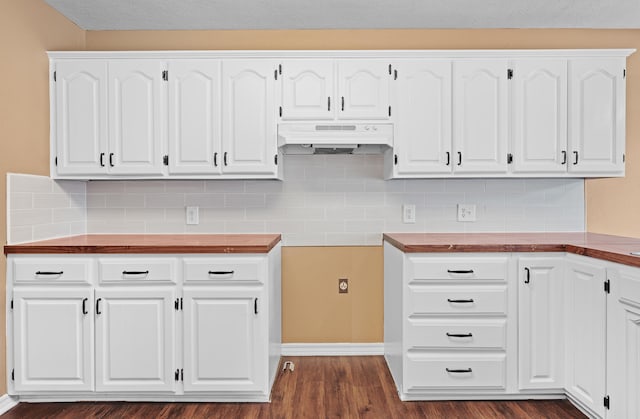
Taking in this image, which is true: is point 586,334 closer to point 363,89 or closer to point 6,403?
point 363,89

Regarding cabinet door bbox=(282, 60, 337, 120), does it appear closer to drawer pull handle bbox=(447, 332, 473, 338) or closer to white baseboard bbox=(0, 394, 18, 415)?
drawer pull handle bbox=(447, 332, 473, 338)

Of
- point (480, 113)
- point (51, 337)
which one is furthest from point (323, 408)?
point (480, 113)

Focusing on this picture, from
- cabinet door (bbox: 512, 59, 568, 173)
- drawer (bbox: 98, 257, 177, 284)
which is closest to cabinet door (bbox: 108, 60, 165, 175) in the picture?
drawer (bbox: 98, 257, 177, 284)

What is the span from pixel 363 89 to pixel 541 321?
181 cm

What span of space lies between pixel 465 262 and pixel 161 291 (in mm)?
1773

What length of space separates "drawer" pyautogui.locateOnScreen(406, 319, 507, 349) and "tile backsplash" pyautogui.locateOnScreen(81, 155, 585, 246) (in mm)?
936

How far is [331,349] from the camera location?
3.45 m

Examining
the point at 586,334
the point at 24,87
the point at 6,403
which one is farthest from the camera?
the point at 24,87

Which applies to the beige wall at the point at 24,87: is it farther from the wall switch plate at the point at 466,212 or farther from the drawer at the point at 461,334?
the wall switch plate at the point at 466,212

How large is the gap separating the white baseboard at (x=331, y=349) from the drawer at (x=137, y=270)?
1238 millimetres

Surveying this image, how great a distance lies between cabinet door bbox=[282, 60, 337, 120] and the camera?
3.02m

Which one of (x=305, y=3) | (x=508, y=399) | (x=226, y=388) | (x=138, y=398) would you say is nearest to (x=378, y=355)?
(x=508, y=399)

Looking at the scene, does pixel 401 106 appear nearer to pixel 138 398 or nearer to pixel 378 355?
pixel 378 355

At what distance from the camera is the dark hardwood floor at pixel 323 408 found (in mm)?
2506
